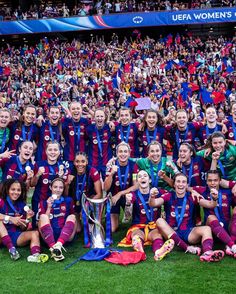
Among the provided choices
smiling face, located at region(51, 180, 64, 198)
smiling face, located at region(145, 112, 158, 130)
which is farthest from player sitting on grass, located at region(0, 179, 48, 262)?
smiling face, located at region(145, 112, 158, 130)

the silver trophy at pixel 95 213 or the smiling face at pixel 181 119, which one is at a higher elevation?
the smiling face at pixel 181 119

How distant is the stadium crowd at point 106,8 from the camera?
24516mm

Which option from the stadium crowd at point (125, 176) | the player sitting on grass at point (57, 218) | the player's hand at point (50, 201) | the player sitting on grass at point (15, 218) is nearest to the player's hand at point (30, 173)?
the stadium crowd at point (125, 176)

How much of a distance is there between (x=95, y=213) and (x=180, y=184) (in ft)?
3.58

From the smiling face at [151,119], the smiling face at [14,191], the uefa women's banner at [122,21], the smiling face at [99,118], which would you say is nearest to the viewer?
the smiling face at [14,191]

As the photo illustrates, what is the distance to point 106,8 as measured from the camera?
25.4m

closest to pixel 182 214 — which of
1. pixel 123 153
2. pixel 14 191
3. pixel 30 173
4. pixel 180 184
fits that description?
pixel 180 184

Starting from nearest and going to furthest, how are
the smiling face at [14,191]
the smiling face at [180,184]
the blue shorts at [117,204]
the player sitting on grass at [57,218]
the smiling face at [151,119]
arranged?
the player sitting on grass at [57,218], the smiling face at [180,184], the smiling face at [14,191], the blue shorts at [117,204], the smiling face at [151,119]

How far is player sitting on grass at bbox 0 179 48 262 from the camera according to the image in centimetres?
516

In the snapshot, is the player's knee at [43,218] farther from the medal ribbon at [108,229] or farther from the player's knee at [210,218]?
the player's knee at [210,218]

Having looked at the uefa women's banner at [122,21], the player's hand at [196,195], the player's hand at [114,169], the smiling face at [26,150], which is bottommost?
the player's hand at [196,195]

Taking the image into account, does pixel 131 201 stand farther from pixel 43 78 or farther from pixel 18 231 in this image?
pixel 43 78

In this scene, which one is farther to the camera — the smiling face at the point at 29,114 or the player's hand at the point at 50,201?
the smiling face at the point at 29,114

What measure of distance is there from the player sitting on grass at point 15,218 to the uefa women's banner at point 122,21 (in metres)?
20.2
